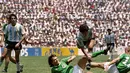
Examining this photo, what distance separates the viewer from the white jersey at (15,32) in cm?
1571

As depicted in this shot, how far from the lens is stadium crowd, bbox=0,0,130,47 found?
143ft

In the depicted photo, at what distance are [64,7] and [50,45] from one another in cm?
945

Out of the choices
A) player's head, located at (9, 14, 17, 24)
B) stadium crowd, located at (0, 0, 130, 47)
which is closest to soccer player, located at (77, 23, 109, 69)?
player's head, located at (9, 14, 17, 24)

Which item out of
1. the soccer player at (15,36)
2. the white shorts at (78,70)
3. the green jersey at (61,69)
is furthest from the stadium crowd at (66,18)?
the white shorts at (78,70)

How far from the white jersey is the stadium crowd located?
2539 centimetres

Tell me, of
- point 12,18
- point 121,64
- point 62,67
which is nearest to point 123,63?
point 121,64

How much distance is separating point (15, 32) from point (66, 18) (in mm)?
32565

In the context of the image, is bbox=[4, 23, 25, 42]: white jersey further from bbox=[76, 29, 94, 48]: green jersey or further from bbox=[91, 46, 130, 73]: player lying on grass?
bbox=[76, 29, 94, 48]: green jersey

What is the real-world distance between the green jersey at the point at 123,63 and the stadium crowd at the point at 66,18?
1168 inches

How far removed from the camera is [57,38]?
43594 millimetres

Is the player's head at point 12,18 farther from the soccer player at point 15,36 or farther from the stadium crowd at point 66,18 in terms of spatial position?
the stadium crowd at point 66,18

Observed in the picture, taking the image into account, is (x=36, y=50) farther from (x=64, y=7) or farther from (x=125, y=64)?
(x=125, y=64)

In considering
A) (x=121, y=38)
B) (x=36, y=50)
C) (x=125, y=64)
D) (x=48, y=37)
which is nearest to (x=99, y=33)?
(x=121, y=38)

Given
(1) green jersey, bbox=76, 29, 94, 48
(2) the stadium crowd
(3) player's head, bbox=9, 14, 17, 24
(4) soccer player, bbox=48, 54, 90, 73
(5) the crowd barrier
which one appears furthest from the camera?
(2) the stadium crowd
